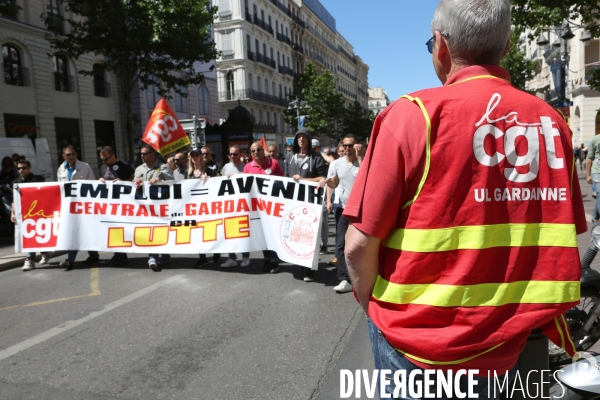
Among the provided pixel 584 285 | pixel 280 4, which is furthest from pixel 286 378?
pixel 280 4

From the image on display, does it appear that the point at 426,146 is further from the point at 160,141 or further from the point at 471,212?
the point at 160,141

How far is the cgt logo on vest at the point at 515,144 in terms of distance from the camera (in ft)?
4.59

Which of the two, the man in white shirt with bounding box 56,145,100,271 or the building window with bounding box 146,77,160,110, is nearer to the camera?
the man in white shirt with bounding box 56,145,100,271

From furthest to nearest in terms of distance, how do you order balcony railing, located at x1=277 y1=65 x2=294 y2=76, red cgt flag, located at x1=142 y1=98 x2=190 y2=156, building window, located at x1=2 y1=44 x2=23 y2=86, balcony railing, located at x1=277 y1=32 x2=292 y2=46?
1. balcony railing, located at x1=277 y1=65 x2=294 y2=76
2. balcony railing, located at x1=277 y1=32 x2=292 y2=46
3. building window, located at x1=2 y1=44 x2=23 y2=86
4. red cgt flag, located at x1=142 y1=98 x2=190 y2=156

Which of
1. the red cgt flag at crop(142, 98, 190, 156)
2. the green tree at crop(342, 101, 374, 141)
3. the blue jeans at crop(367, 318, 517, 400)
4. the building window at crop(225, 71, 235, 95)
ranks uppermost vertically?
the building window at crop(225, 71, 235, 95)

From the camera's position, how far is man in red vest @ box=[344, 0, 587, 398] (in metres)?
1.40

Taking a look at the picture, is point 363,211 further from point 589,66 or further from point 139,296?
point 589,66

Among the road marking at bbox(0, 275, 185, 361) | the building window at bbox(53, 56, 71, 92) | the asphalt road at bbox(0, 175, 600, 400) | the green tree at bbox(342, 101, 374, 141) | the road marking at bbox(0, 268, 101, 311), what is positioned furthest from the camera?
the green tree at bbox(342, 101, 374, 141)

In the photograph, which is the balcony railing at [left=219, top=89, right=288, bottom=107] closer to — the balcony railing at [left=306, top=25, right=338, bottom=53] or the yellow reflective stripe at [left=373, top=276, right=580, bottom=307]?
the balcony railing at [left=306, top=25, right=338, bottom=53]

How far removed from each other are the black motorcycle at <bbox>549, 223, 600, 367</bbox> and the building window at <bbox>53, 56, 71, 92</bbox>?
85.9 feet

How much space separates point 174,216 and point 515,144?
270 inches

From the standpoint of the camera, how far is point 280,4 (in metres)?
60.8

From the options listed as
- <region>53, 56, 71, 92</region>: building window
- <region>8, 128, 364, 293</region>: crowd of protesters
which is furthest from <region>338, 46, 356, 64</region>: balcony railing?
<region>8, 128, 364, 293</region>: crowd of protesters

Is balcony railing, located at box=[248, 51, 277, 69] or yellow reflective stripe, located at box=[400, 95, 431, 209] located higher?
balcony railing, located at box=[248, 51, 277, 69]
